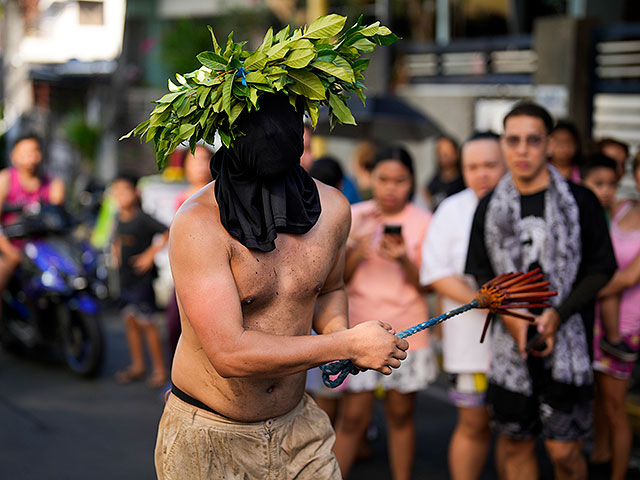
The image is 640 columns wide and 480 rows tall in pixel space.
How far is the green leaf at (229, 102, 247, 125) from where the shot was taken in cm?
270

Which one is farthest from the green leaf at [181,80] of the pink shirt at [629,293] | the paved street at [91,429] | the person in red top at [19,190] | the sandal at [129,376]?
the person in red top at [19,190]

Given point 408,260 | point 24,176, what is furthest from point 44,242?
point 408,260

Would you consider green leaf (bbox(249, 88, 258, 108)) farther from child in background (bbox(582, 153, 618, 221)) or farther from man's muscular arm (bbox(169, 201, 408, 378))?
child in background (bbox(582, 153, 618, 221))

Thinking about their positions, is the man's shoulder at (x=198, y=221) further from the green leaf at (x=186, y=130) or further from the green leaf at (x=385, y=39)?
the green leaf at (x=385, y=39)

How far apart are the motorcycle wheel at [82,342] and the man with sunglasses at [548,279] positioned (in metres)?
4.16

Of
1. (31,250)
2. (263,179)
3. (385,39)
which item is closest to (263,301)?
(263,179)

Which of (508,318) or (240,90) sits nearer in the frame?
(240,90)

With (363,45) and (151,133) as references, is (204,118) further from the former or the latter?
(363,45)

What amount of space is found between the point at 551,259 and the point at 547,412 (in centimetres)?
73

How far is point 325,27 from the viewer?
9.29 feet

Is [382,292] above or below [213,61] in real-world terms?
below

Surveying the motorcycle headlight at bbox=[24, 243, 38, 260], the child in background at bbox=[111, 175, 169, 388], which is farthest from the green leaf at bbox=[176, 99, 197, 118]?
the motorcycle headlight at bbox=[24, 243, 38, 260]

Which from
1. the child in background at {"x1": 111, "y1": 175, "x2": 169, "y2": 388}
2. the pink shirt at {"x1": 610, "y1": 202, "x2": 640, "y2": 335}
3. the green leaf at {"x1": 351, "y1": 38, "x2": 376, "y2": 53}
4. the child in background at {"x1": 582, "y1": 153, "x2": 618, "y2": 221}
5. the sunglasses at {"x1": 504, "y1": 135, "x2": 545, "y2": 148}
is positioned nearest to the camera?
the green leaf at {"x1": 351, "y1": 38, "x2": 376, "y2": 53}

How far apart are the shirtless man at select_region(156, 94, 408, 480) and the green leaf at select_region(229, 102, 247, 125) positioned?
2.5 inches
